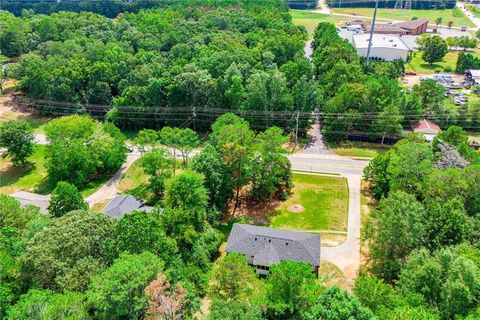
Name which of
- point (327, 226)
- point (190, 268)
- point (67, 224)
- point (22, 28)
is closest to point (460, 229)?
point (327, 226)

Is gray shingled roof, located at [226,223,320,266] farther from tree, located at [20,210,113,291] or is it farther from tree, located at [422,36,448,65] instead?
tree, located at [422,36,448,65]

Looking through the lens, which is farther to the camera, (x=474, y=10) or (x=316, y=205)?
(x=474, y=10)

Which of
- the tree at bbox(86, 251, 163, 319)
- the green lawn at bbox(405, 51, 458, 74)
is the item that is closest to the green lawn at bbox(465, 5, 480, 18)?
the green lawn at bbox(405, 51, 458, 74)

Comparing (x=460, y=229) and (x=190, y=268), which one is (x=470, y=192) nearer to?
(x=460, y=229)

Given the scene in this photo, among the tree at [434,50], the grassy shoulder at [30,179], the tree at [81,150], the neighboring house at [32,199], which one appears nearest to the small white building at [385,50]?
the tree at [434,50]

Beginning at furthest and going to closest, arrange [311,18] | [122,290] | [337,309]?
1. [311,18]
2. [122,290]
3. [337,309]

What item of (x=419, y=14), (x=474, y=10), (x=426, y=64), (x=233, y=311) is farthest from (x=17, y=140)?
(x=474, y=10)

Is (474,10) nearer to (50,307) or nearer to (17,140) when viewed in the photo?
(17,140)
